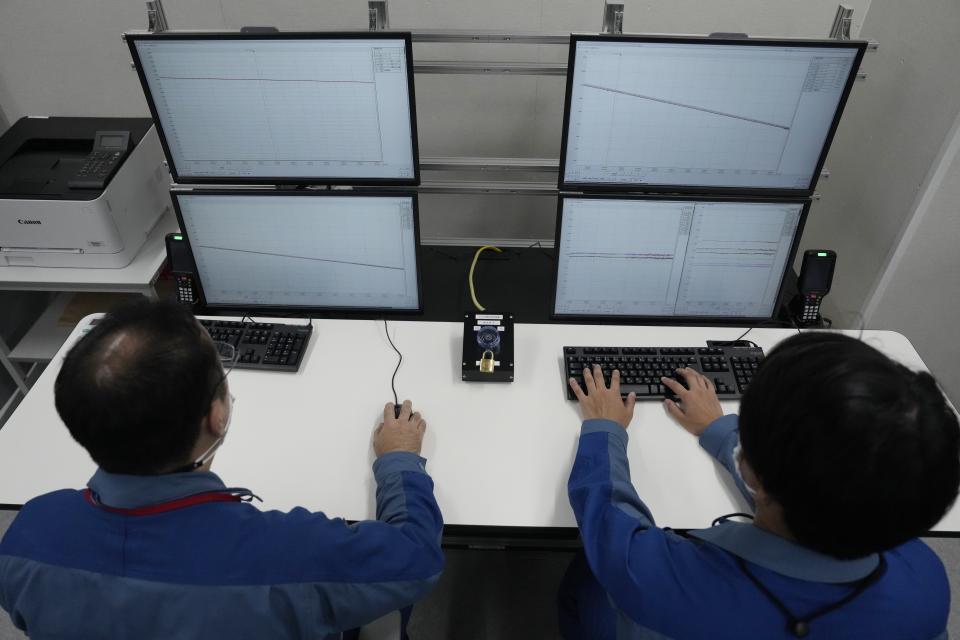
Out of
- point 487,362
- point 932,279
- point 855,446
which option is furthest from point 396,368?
point 932,279

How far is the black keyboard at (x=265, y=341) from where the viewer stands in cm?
145

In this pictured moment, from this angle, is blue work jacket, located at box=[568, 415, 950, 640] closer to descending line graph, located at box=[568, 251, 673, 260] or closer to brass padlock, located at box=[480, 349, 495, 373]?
brass padlock, located at box=[480, 349, 495, 373]

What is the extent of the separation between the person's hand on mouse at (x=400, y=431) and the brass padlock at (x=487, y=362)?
0.62ft

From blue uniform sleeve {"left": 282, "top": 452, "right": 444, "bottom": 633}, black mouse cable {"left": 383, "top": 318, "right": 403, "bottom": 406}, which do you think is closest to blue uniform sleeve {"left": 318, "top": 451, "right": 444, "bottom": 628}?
blue uniform sleeve {"left": 282, "top": 452, "right": 444, "bottom": 633}

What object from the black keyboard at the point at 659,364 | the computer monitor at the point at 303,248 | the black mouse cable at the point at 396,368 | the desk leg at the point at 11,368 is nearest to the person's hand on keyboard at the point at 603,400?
the black keyboard at the point at 659,364

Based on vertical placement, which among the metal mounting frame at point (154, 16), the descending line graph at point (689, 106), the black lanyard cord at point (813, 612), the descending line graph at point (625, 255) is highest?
the metal mounting frame at point (154, 16)

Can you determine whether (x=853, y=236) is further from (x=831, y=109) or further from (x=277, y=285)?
(x=277, y=285)

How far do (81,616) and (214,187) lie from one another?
1002 millimetres

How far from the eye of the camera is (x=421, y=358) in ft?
4.92

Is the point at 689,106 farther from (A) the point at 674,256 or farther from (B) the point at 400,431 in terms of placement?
(B) the point at 400,431

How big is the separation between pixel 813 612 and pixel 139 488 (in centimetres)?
88

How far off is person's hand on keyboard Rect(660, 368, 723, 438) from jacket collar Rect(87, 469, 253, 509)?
0.96 meters

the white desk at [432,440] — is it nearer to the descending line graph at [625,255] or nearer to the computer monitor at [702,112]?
the descending line graph at [625,255]

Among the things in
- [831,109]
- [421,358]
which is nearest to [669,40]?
[831,109]
